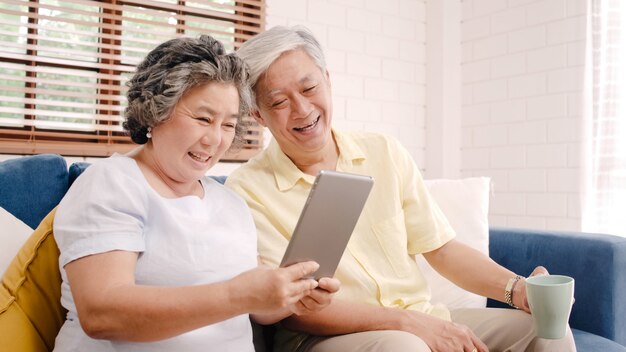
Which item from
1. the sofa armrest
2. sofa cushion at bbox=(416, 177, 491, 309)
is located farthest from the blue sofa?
sofa cushion at bbox=(416, 177, 491, 309)

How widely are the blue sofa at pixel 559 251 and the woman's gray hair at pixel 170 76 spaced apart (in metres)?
0.50

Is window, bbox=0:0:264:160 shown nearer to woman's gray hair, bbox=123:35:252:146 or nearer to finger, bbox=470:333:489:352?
woman's gray hair, bbox=123:35:252:146

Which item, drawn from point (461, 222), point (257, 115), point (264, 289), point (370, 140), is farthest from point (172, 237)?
point (461, 222)

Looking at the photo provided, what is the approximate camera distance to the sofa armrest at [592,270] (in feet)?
5.56

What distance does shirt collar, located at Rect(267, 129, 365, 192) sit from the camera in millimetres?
1479

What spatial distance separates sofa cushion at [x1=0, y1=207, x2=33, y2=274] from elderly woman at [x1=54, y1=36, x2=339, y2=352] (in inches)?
9.6

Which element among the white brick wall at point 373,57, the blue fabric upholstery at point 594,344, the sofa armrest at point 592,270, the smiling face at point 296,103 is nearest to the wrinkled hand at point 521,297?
the blue fabric upholstery at point 594,344

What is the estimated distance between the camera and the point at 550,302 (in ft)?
3.52

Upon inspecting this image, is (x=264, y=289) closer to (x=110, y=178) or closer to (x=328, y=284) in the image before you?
(x=328, y=284)

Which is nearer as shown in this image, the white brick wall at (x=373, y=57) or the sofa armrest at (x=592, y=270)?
the sofa armrest at (x=592, y=270)

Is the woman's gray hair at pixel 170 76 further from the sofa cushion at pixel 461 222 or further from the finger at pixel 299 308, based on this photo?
the sofa cushion at pixel 461 222

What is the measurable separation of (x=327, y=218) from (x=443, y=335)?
0.51 metres

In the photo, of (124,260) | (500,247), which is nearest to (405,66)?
(500,247)

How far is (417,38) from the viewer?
381 centimetres
